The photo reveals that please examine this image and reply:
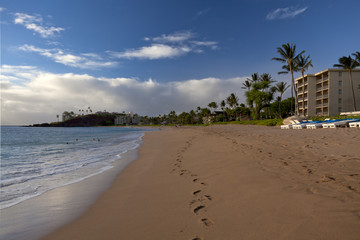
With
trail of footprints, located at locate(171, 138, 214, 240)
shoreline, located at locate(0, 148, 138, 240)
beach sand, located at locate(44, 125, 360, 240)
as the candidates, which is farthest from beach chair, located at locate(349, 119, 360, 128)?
shoreline, located at locate(0, 148, 138, 240)

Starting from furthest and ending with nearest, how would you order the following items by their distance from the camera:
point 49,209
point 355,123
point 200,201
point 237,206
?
1. point 355,123
2. point 49,209
3. point 200,201
4. point 237,206

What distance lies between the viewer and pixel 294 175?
14.7 feet

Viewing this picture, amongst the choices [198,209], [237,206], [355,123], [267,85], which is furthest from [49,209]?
[267,85]

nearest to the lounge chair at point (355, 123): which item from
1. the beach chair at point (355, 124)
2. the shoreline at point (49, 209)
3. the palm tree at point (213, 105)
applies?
the beach chair at point (355, 124)

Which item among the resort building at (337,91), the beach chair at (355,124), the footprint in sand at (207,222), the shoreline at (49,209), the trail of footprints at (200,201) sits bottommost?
the shoreline at (49,209)

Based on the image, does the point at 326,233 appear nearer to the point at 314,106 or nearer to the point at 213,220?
the point at 213,220

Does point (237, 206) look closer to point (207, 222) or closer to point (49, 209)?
point (207, 222)

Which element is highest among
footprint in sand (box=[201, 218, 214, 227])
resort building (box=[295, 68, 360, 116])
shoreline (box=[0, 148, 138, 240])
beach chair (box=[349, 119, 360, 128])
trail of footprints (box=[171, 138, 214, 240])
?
resort building (box=[295, 68, 360, 116])

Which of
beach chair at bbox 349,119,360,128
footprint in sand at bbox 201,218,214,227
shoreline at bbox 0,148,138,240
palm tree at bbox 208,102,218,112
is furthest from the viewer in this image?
palm tree at bbox 208,102,218,112

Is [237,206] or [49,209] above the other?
[237,206]

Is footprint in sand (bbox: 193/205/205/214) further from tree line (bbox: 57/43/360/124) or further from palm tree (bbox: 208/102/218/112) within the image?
palm tree (bbox: 208/102/218/112)

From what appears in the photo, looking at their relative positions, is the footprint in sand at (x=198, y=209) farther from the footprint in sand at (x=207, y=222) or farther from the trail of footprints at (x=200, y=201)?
the footprint in sand at (x=207, y=222)

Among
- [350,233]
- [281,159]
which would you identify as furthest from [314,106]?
[350,233]

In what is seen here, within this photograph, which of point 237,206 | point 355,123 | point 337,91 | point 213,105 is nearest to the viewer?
point 237,206
